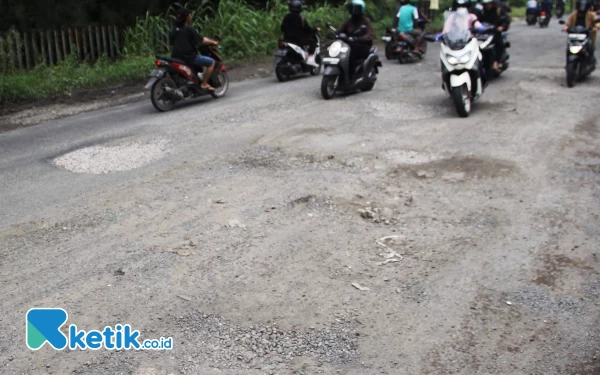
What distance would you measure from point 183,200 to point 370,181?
2.06 meters

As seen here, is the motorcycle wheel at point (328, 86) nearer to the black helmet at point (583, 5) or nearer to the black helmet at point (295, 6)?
the black helmet at point (295, 6)

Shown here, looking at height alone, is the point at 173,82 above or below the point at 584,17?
below

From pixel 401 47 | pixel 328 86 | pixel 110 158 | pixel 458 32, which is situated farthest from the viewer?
pixel 401 47

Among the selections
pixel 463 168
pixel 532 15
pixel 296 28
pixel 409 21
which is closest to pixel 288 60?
pixel 296 28

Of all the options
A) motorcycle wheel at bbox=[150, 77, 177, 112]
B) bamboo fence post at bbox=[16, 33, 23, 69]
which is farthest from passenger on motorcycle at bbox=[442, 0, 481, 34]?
bamboo fence post at bbox=[16, 33, 23, 69]

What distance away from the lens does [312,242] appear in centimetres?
598

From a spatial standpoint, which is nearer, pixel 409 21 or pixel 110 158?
pixel 110 158

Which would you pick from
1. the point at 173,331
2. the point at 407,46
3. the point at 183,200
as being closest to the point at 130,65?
the point at 407,46

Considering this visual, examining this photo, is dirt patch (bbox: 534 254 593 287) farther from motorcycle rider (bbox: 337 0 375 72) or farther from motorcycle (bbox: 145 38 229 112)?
motorcycle (bbox: 145 38 229 112)

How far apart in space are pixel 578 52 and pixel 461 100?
11.8 ft

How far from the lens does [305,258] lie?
5.68 m

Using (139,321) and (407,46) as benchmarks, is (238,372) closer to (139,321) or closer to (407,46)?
(139,321)

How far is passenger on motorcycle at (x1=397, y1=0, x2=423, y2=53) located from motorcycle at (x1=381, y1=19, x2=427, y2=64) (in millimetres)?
175

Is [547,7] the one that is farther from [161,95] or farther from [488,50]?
[161,95]
